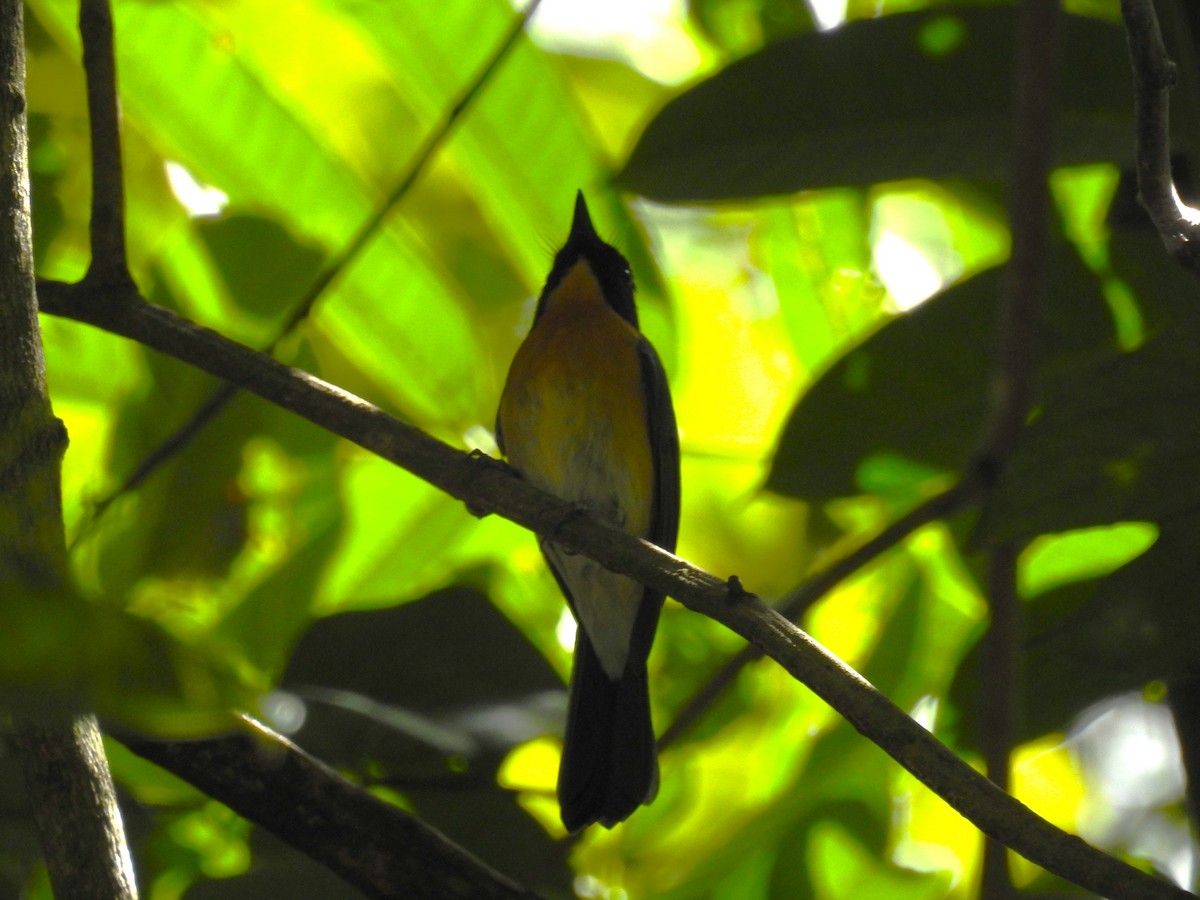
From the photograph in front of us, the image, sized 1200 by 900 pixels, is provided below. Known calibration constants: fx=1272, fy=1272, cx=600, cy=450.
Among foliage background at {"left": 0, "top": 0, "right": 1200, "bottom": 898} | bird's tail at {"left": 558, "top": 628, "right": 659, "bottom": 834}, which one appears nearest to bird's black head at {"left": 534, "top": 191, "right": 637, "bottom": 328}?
foliage background at {"left": 0, "top": 0, "right": 1200, "bottom": 898}

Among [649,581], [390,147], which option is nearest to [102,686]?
[649,581]

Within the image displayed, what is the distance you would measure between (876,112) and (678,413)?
0.78 m

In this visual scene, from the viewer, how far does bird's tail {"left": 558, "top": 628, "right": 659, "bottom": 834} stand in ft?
6.97

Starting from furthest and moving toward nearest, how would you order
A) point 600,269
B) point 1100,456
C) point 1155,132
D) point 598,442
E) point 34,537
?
point 600,269 < point 598,442 < point 1100,456 < point 1155,132 < point 34,537

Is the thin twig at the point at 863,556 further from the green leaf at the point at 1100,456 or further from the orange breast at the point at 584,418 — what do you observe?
the orange breast at the point at 584,418

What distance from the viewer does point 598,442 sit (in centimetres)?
347

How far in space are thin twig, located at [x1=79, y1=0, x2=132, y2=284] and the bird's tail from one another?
1111 mm

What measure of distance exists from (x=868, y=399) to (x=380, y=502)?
3.21ft

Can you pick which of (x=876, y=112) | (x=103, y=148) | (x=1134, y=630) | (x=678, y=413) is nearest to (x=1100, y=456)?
(x=1134, y=630)

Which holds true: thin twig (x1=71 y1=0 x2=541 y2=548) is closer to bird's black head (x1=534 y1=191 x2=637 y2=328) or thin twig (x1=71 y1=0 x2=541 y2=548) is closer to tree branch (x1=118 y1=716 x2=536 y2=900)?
tree branch (x1=118 y1=716 x2=536 y2=900)

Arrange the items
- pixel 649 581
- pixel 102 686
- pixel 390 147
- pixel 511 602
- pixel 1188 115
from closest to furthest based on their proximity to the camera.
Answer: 1. pixel 102 686
2. pixel 649 581
3. pixel 1188 115
4. pixel 511 602
5. pixel 390 147

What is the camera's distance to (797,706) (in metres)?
2.42

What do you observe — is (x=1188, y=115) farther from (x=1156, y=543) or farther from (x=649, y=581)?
(x=649, y=581)

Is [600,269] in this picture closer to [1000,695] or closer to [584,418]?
[584,418]
